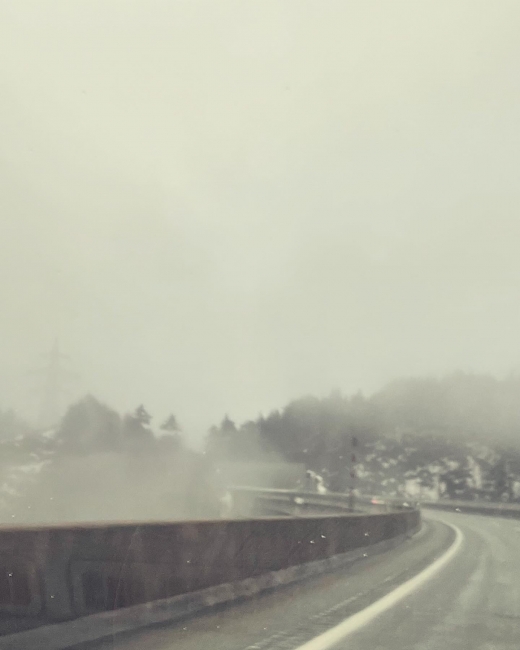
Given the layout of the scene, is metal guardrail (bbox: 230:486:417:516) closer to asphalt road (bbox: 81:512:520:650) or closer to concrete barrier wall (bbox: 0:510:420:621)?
asphalt road (bbox: 81:512:520:650)

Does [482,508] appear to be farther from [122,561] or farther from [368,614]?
[122,561]

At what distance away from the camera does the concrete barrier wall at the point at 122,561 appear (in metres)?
6.73

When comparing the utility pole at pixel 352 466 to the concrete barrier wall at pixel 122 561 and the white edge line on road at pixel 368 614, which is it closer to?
the white edge line on road at pixel 368 614

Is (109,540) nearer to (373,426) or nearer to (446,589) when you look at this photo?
(446,589)

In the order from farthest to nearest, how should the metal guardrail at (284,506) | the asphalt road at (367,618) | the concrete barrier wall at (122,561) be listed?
the metal guardrail at (284,506) < the asphalt road at (367,618) < the concrete barrier wall at (122,561)

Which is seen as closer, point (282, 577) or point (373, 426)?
point (282, 577)

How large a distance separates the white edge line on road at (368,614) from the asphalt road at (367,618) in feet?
0.04

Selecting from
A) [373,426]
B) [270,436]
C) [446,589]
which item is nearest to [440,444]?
[373,426]

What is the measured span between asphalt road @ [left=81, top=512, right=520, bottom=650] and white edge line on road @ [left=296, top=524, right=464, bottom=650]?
0.01 m

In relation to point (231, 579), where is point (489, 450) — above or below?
above

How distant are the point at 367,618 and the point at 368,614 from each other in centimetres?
32

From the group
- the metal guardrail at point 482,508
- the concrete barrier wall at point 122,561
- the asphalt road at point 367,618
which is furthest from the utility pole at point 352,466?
the metal guardrail at point 482,508

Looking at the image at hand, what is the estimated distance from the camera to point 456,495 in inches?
4542

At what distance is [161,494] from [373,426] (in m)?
62.9
